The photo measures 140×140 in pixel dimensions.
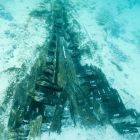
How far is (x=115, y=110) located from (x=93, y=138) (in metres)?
0.68

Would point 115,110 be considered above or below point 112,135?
above

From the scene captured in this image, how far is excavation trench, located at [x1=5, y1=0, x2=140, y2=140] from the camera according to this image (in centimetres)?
333

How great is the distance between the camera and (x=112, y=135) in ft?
11.0

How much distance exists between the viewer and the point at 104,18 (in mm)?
6480

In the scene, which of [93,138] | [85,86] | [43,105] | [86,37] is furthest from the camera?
[86,37]

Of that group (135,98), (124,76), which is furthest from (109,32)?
(135,98)

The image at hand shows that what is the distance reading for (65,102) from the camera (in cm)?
366

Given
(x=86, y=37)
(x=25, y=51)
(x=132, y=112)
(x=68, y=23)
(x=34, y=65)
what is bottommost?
(x=132, y=112)

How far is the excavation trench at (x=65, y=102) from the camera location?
3.33 meters

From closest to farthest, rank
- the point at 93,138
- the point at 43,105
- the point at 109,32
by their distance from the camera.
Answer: the point at 93,138, the point at 43,105, the point at 109,32

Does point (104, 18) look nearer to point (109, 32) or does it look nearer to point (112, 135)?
point (109, 32)

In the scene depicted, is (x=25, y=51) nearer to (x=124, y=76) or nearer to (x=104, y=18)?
(x=124, y=76)

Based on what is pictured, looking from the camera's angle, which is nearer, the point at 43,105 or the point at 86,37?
the point at 43,105

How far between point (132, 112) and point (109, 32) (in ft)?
8.81
